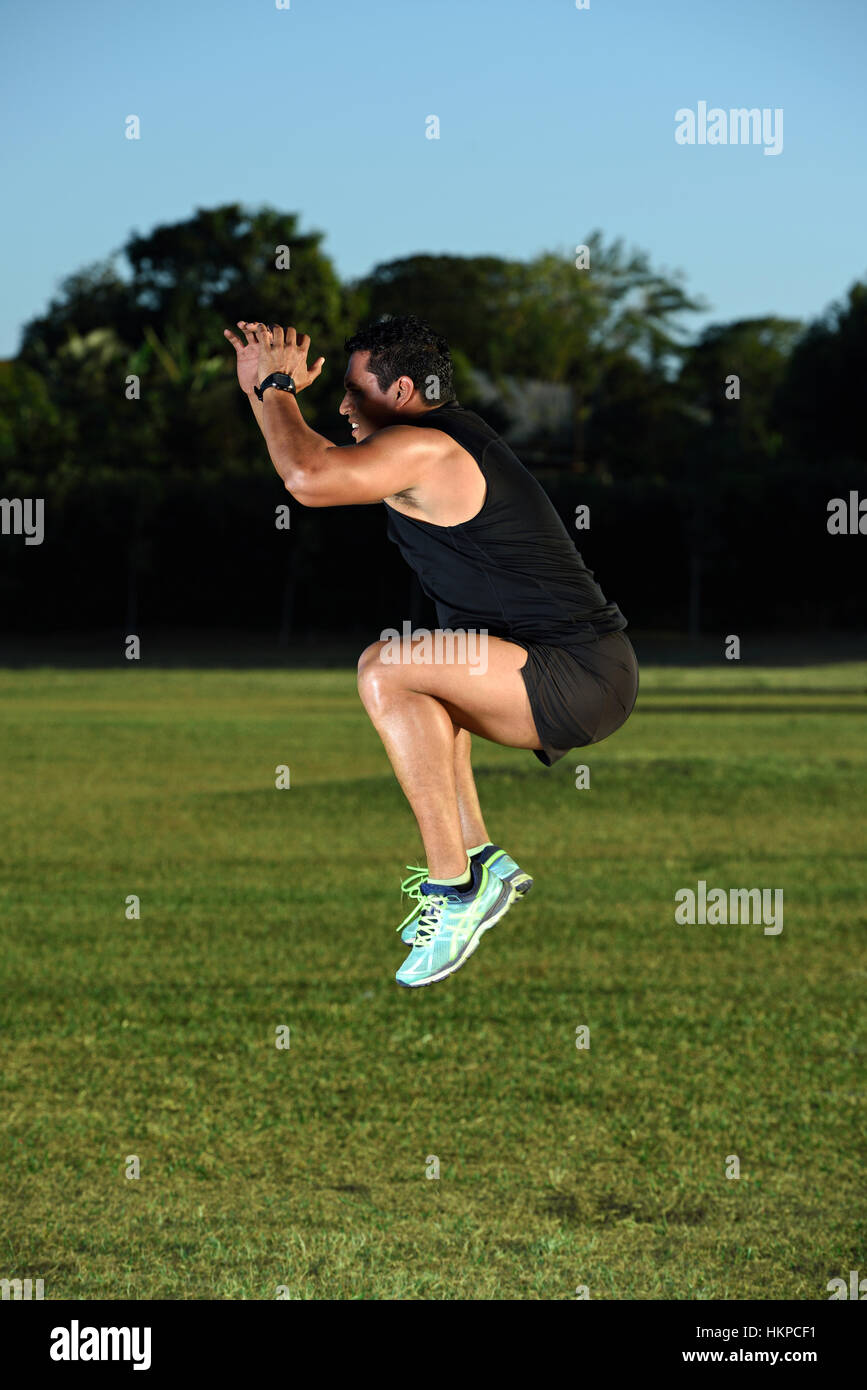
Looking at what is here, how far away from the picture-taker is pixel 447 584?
427cm

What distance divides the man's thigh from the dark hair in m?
0.64

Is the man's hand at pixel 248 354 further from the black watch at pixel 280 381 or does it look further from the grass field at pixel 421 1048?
the grass field at pixel 421 1048

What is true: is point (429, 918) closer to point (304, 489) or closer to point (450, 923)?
point (450, 923)

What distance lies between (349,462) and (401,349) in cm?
38

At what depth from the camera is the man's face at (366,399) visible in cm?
410

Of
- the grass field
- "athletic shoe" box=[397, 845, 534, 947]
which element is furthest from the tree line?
"athletic shoe" box=[397, 845, 534, 947]

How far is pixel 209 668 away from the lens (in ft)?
196

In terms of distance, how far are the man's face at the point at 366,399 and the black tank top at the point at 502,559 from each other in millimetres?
77

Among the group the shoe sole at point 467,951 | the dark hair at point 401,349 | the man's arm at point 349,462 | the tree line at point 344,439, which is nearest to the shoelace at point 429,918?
the shoe sole at point 467,951

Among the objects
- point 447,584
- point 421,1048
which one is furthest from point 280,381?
point 421,1048

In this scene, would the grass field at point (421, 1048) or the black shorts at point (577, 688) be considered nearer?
the black shorts at point (577, 688)

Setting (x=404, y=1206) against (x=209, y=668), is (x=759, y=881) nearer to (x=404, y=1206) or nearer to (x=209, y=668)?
(x=404, y=1206)

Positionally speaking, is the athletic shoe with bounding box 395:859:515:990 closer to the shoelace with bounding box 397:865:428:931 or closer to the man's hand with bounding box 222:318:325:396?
the shoelace with bounding box 397:865:428:931

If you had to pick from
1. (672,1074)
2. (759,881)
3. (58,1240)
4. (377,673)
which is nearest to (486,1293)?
(58,1240)
